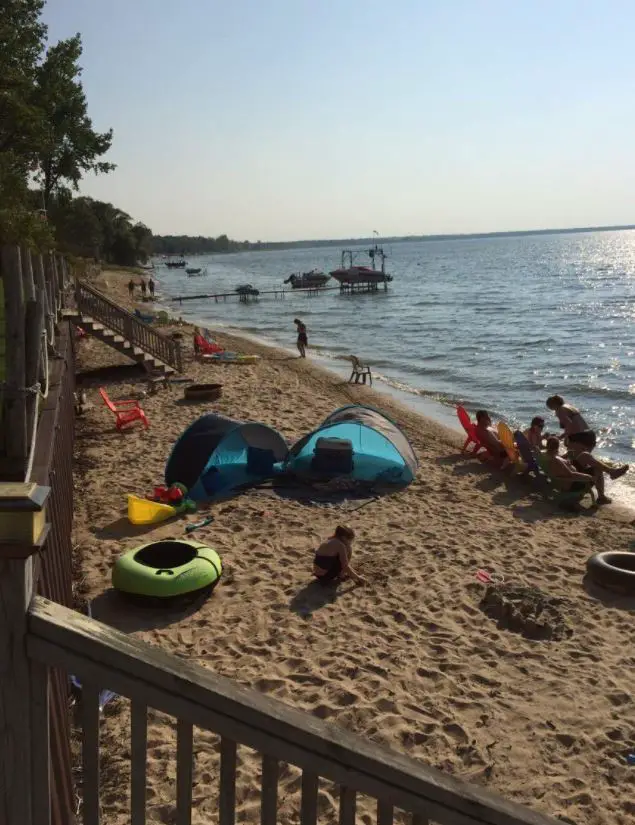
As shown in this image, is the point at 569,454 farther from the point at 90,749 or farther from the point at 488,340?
the point at 488,340

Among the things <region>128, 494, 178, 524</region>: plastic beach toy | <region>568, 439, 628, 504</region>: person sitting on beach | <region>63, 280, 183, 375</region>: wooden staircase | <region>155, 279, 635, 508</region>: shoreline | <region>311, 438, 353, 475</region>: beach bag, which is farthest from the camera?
<region>63, 280, 183, 375</region>: wooden staircase

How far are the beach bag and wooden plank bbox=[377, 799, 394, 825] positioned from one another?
Answer: 31.0ft

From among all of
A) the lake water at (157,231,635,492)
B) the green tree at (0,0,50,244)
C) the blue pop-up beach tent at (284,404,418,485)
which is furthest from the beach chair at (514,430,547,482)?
the green tree at (0,0,50,244)

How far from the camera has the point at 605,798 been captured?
498 cm

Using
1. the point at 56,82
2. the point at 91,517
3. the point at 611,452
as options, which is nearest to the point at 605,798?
the point at 91,517

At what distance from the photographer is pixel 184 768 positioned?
1.99 meters

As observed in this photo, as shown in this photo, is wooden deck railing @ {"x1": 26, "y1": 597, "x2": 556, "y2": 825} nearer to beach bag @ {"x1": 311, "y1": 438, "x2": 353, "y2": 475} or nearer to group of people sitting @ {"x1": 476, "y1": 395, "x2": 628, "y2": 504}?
beach bag @ {"x1": 311, "y1": 438, "x2": 353, "y2": 475}

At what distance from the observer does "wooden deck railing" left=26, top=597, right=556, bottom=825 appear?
1849 mm

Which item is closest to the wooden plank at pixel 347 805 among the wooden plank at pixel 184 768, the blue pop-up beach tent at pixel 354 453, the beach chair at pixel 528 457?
the wooden plank at pixel 184 768

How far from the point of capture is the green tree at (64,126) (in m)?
34.0

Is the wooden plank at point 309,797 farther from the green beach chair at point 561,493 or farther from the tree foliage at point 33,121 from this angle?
the tree foliage at point 33,121

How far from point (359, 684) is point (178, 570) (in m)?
2.29

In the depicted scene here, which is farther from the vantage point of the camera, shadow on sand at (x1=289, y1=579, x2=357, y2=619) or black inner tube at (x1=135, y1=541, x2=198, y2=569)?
black inner tube at (x1=135, y1=541, x2=198, y2=569)

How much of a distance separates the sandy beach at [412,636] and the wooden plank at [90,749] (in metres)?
2.80
